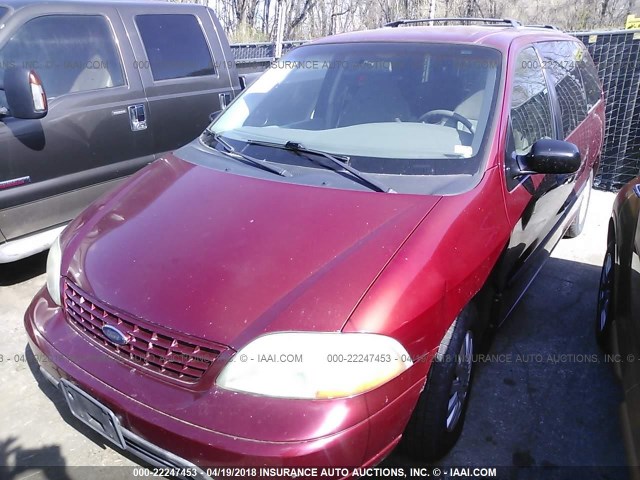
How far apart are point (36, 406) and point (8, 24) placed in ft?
8.40

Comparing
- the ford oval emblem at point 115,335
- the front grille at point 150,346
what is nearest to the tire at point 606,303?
the front grille at point 150,346

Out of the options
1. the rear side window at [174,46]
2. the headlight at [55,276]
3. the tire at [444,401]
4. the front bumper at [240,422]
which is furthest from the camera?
the rear side window at [174,46]

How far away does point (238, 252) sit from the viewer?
6.52 feet

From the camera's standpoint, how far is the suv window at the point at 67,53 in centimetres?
367

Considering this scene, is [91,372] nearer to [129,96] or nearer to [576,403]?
[576,403]

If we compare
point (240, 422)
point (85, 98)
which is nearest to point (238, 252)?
point (240, 422)

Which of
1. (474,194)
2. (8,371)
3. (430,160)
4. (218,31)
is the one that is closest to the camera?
(474,194)

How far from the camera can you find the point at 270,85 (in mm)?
3281

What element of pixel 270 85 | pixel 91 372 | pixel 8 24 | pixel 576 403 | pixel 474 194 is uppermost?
pixel 8 24

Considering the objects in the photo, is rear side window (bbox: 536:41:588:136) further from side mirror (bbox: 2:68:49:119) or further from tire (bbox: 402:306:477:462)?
side mirror (bbox: 2:68:49:119)

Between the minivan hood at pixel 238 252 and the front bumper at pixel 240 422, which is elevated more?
the minivan hood at pixel 238 252

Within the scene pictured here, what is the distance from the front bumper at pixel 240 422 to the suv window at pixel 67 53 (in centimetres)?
272

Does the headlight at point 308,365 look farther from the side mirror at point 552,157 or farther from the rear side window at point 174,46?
the rear side window at point 174,46

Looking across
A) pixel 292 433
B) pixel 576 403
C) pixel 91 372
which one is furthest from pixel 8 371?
pixel 576 403
